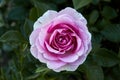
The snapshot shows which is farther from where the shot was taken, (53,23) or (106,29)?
(106,29)

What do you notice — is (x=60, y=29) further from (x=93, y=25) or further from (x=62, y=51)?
(x=93, y=25)

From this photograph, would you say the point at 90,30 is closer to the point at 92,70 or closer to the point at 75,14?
the point at 92,70

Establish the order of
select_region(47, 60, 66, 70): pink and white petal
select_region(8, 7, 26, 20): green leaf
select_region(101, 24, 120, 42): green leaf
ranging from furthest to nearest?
select_region(8, 7, 26, 20): green leaf < select_region(101, 24, 120, 42): green leaf < select_region(47, 60, 66, 70): pink and white petal

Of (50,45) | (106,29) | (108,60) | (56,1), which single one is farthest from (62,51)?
(56,1)

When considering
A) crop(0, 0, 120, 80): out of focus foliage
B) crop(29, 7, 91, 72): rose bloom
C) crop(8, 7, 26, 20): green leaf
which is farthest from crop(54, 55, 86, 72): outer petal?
crop(8, 7, 26, 20): green leaf

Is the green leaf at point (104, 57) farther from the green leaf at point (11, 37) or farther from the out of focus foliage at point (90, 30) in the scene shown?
the green leaf at point (11, 37)

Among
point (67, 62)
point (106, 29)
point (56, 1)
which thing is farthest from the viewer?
point (56, 1)

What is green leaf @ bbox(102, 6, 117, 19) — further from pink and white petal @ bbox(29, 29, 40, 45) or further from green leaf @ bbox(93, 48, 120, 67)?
pink and white petal @ bbox(29, 29, 40, 45)

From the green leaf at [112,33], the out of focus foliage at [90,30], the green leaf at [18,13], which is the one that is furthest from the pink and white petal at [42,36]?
the green leaf at [18,13]
